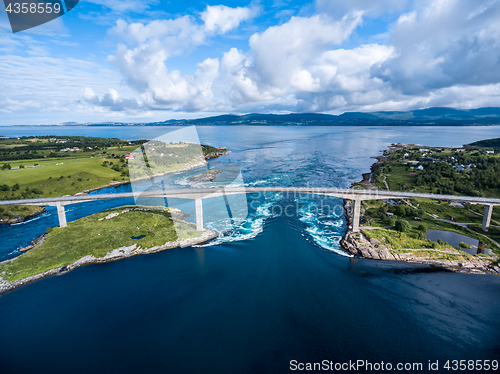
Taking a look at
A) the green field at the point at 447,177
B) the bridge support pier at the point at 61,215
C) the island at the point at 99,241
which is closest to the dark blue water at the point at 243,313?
the island at the point at 99,241

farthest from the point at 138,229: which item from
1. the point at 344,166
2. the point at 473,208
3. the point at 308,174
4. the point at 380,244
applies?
the point at 344,166

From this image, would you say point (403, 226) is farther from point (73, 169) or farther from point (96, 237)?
point (73, 169)

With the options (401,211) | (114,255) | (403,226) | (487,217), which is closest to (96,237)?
(114,255)

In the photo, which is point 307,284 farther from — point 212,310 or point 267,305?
point 212,310

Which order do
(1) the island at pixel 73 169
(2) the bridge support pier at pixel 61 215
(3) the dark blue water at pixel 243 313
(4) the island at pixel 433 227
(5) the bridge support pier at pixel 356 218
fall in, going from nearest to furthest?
(3) the dark blue water at pixel 243 313, (4) the island at pixel 433 227, (5) the bridge support pier at pixel 356 218, (2) the bridge support pier at pixel 61 215, (1) the island at pixel 73 169

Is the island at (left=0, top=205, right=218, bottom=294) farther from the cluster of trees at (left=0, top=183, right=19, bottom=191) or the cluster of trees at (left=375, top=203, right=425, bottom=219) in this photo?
the cluster of trees at (left=375, top=203, right=425, bottom=219)

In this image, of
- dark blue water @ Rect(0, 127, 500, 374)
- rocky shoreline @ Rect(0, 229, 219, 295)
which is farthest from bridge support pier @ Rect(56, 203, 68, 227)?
rocky shoreline @ Rect(0, 229, 219, 295)

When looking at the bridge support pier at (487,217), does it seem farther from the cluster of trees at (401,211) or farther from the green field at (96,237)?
the green field at (96,237)
